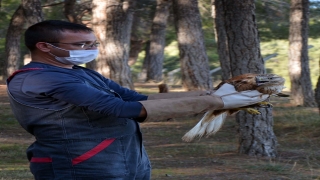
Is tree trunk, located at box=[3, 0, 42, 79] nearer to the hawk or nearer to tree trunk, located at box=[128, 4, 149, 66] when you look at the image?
tree trunk, located at box=[128, 4, 149, 66]

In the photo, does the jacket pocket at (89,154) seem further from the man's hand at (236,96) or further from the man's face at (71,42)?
the man's hand at (236,96)

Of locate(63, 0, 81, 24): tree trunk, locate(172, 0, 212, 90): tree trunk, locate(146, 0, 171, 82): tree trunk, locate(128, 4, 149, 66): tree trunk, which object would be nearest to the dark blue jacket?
locate(172, 0, 212, 90): tree trunk

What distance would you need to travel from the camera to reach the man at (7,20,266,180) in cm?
291

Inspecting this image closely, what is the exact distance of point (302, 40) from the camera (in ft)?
54.9

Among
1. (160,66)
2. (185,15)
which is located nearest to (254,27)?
(185,15)

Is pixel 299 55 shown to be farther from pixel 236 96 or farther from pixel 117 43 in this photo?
pixel 236 96

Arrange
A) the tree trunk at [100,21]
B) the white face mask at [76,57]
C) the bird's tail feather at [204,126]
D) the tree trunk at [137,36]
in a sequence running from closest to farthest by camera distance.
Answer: the white face mask at [76,57], the bird's tail feather at [204,126], the tree trunk at [100,21], the tree trunk at [137,36]

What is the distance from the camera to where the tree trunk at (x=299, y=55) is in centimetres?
1652

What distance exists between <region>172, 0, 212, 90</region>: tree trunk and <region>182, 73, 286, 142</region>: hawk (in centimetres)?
1185

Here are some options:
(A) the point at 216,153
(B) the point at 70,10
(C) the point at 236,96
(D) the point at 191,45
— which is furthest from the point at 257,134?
(B) the point at 70,10

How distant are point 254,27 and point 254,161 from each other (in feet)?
5.96

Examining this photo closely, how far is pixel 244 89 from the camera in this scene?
3.09 metres

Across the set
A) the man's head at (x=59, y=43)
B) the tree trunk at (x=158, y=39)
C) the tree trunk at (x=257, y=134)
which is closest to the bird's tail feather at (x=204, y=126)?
the man's head at (x=59, y=43)

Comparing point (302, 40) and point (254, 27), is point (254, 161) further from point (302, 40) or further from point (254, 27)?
point (302, 40)
